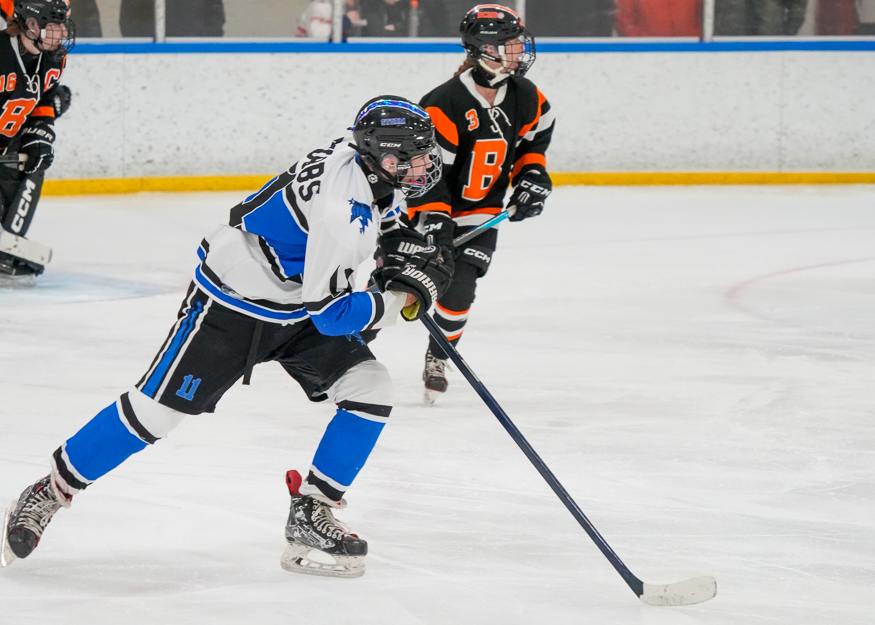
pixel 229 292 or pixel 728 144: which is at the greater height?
pixel 229 292

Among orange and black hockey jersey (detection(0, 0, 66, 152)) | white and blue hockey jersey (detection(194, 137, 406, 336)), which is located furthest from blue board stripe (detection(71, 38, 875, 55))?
white and blue hockey jersey (detection(194, 137, 406, 336))

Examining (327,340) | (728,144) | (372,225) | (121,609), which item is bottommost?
(728,144)

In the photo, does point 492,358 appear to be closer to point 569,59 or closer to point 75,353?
point 75,353

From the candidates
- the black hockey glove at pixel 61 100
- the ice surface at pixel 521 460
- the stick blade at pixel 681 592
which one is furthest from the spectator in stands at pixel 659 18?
the stick blade at pixel 681 592

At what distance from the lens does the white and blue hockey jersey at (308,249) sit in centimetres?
214

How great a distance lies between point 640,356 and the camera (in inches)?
161

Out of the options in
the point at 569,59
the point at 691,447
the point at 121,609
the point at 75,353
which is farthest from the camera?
the point at 569,59

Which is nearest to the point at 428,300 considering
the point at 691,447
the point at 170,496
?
the point at 170,496

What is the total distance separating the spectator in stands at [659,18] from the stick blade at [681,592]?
618 centimetres

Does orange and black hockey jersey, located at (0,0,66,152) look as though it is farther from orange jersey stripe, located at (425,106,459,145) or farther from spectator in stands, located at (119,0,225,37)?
spectator in stands, located at (119,0,225,37)

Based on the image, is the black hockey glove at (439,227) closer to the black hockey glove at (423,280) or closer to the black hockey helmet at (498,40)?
the black hockey helmet at (498,40)

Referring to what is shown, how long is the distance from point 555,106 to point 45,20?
3834 millimetres

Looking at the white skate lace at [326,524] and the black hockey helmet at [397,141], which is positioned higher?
the black hockey helmet at [397,141]

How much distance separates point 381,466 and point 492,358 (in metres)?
1.15
